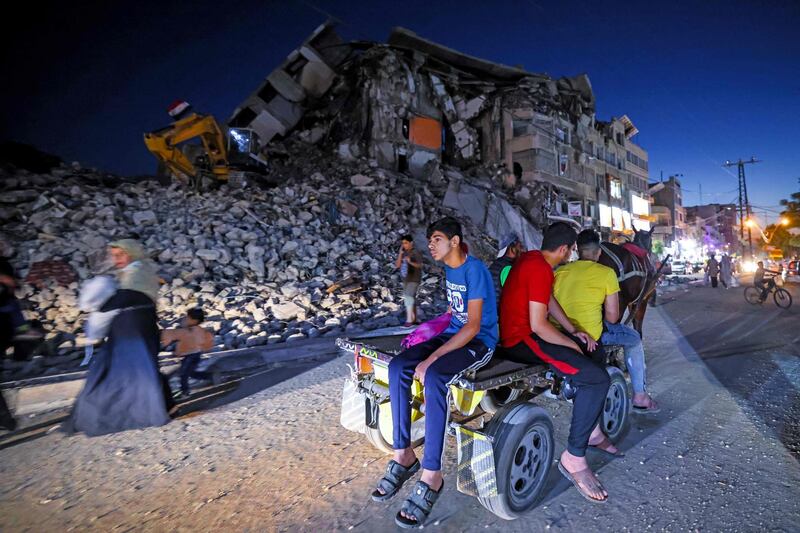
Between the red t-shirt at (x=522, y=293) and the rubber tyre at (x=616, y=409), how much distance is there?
3.70 feet

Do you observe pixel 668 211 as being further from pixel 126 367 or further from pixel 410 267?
pixel 126 367

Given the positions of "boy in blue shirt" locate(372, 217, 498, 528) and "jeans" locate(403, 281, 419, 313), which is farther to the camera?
"jeans" locate(403, 281, 419, 313)

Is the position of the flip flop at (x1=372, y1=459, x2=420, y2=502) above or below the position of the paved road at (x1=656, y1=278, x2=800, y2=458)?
above

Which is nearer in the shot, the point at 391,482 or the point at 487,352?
the point at 391,482

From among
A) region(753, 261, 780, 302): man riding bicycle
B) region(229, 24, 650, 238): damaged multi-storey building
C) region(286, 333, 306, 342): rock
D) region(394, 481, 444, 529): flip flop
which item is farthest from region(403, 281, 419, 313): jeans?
region(229, 24, 650, 238): damaged multi-storey building

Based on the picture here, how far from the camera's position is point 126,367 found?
3.50 meters

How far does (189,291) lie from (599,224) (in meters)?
36.9

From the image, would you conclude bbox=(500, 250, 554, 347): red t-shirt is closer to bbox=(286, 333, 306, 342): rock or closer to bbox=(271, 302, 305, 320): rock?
bbox=(286, 333, 306, 342): rock

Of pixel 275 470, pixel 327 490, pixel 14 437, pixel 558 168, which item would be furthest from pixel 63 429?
pixel 558 168

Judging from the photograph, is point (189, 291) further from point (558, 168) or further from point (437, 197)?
point (558, 168)

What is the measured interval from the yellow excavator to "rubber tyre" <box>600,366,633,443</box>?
659 inches

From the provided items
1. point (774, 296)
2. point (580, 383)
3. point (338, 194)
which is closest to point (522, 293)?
point (580, 383)

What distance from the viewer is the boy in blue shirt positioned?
2.23 m

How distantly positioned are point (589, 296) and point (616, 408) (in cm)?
109
